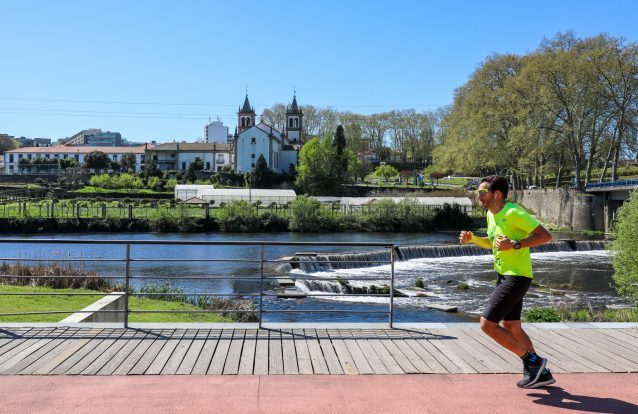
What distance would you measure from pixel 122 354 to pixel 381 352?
261 cm

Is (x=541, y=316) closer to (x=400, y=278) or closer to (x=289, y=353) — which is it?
(x=289, y=353)

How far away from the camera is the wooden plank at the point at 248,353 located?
5.59 metres

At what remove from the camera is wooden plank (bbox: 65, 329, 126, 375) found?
5512 millimetres

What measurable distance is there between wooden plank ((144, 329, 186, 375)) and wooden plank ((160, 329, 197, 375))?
0.03 meters

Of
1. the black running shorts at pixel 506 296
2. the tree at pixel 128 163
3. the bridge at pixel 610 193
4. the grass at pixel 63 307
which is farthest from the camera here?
the tree at pixel 128 163

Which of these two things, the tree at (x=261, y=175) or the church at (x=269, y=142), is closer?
the tree at (x=261, y=175)

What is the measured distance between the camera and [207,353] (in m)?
6.12

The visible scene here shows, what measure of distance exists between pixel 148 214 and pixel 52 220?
7.66m

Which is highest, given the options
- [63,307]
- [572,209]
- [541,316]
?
[572,209]

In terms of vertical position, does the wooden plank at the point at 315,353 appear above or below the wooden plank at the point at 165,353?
below

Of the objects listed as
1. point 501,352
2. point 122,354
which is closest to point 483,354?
point 501,352

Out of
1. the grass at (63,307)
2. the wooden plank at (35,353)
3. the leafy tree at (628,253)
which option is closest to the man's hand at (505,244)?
Answer: the wooden plank at (35,353)

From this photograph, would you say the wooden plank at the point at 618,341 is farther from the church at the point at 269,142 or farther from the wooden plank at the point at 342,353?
the church at the point at 269,142

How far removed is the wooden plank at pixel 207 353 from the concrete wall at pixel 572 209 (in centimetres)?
4999
